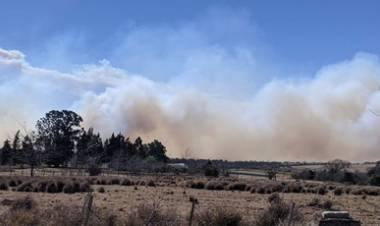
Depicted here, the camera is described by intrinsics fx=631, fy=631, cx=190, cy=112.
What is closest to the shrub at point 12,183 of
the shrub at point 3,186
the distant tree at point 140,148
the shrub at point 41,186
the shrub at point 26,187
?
the shrub at point 3,186

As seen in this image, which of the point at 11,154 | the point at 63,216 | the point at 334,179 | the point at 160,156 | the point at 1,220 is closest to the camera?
the point at 1,220

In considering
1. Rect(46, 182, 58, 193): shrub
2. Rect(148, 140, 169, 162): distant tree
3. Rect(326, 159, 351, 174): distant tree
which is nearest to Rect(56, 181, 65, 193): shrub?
Rect(46, 182, 58, 193): shrub


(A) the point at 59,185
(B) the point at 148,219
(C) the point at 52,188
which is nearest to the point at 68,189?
(C) the point at 52,188

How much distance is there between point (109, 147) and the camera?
157750mm

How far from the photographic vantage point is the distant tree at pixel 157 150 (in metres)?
172

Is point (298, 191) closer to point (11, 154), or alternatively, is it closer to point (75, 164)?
point (75, 164)

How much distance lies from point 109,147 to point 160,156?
2008 centimetres

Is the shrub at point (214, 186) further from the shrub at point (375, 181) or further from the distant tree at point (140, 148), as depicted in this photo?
the distant tree at point (140, 148)

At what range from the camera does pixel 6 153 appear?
145500 mm

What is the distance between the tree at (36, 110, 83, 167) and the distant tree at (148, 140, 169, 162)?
26.9 meters

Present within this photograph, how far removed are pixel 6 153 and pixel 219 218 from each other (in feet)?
424

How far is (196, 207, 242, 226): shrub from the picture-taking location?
23656 millimetres

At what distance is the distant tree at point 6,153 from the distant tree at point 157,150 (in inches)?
1551

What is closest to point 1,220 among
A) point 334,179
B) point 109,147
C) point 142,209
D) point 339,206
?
point 142,209
